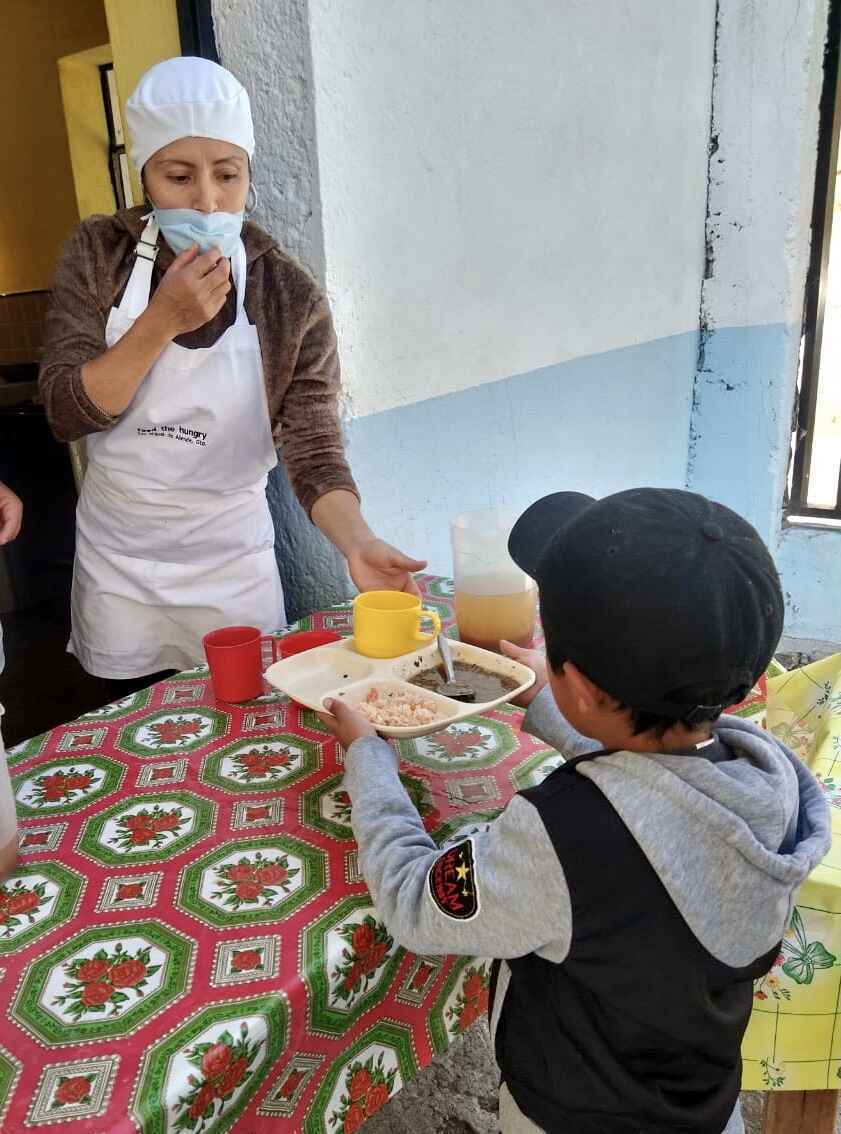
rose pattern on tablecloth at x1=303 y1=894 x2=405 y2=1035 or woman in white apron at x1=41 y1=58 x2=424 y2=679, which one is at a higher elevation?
woman in white apron at x1=41 y1=58 x2=424 y2=679

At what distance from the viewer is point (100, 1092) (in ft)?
A: 2.11

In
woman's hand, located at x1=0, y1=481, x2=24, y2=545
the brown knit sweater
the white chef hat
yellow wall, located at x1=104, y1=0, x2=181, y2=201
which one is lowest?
woman's hand, located at x1=0, y1=481, x2=24, y2=545

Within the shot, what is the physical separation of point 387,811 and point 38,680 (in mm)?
2958

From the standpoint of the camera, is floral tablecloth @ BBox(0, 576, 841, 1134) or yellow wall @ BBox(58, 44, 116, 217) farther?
yellow wall @ BBox(58, 44, 116, 217)

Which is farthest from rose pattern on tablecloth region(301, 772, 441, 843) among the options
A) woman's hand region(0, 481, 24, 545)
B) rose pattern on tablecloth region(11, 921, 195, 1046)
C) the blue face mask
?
the blue face mask

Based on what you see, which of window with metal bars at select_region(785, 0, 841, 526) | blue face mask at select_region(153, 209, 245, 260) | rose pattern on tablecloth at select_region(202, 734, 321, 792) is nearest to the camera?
rose pattern on tablecloth at select_region(202, 734, 321, 792)

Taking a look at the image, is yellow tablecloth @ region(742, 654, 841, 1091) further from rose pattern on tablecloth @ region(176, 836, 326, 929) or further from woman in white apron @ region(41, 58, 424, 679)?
woman in white apron @ region(41, 58, 424, 679)

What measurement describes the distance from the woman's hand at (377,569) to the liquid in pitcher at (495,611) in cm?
10

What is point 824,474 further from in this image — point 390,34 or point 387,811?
point 387,811

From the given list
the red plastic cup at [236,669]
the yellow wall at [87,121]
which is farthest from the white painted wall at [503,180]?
the yellow wall at [87,121]

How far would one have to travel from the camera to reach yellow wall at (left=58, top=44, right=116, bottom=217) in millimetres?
3918

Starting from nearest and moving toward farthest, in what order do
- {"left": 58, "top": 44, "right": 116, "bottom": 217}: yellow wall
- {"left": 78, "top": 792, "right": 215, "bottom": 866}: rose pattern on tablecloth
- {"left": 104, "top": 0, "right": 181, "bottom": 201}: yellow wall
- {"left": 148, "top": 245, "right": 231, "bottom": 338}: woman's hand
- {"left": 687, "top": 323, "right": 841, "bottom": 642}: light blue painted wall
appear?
{"left": 78, "top": 792, "right": 215, "bottom": 866}: rose pattern on tablecloth
{"left": 148, "top": 245, "right": 231, "bottom": 338}: woman's hand
{"left": 104, "top": 0, "right": 181, "bottom": 201}: yellow wall
{"left": 687, "top": 323, "right": 841, "bottom": 642}: light blue painted wall
{"left": 58, "top": 44, "right": 116, "bottom": 217}: yellow wall

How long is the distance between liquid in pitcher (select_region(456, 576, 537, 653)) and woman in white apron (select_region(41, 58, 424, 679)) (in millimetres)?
115

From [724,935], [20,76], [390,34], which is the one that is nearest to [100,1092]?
[724,935]
